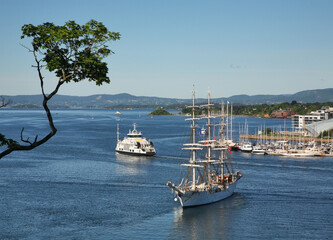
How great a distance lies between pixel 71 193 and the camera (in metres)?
60.4

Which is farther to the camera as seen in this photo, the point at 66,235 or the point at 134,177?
the point at 134,177

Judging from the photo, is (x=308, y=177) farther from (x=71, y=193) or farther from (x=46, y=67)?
(x=46, y=67)

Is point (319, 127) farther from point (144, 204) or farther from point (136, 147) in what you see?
point (144, 204)

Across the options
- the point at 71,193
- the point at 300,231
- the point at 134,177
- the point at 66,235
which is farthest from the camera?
the point at 134,177

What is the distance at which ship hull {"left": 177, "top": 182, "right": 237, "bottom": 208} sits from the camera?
2123 inches

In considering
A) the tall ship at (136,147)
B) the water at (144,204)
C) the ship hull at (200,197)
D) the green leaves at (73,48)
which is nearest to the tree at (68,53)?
the green leaves at (73,48)

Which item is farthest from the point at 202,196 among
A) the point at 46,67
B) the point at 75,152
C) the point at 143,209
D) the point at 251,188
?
the point at 75,152

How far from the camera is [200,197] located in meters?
56.0

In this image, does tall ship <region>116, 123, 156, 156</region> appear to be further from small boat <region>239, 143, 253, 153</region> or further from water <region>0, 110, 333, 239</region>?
small boat <region>239, 143, 253, 153</region>

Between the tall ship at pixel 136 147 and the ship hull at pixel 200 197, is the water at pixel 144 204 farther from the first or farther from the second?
the tall ship at pixel 136 147

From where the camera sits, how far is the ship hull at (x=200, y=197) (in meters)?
53.9

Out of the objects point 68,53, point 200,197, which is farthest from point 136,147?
point 68,53

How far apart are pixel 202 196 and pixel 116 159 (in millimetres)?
44037

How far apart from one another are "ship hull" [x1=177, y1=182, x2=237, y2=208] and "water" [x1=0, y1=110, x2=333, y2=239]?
2.98ft
